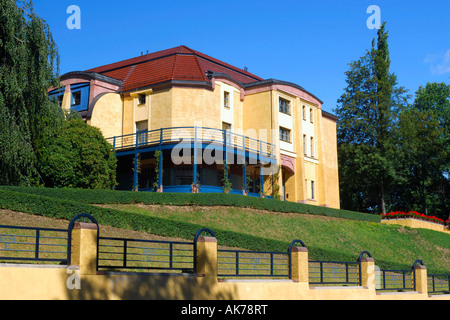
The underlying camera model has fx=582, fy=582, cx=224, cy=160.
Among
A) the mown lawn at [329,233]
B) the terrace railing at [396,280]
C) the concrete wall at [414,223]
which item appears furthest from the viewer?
the concrete wall at [414,223]

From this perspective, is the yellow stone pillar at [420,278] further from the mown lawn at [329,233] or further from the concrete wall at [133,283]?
the concrete wall at [133,283]

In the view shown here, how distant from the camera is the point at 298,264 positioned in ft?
58.3

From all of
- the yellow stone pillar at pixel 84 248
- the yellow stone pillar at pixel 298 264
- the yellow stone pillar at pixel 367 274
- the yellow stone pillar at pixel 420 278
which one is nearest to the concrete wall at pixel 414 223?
the yellow stone pillar at pixel 420 278

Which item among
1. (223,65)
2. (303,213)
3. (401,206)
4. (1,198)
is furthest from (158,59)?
(401,206)

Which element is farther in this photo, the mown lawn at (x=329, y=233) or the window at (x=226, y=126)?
the window at (x=226, y=126)

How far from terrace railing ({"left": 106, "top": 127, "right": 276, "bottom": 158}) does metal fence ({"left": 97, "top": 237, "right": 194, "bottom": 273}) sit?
13.4m

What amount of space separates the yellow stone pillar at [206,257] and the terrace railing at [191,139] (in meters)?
18.7

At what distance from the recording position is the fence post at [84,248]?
13031 mm

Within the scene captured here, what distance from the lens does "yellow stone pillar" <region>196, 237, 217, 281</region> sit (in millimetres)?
15258

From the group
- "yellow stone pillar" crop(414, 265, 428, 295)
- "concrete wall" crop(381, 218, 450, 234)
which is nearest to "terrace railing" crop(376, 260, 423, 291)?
"yellow stone pillar" crop(414, 265, 428, 295)

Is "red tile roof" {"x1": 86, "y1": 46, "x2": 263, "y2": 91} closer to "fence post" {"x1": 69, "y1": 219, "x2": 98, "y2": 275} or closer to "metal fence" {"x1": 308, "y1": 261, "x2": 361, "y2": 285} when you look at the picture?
"metal fence" {"x1": 308, "y1": 261, "x2": 361, "y2": 285}

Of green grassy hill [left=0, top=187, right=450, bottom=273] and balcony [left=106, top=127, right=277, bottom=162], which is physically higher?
balcony [left=106, top=127, right=277, bottom=162]
